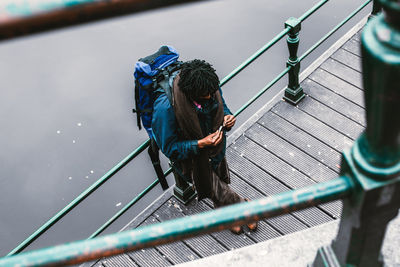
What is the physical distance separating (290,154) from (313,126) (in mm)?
410

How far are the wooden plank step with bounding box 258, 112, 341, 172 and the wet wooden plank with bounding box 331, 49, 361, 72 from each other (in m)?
1.05

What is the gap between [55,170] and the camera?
8047 millimetres

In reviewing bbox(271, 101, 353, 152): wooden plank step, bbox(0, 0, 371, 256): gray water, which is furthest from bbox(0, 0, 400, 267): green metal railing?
bbox(0, 0, 371, 256): gray water

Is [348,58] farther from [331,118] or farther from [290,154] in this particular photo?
[290,154]

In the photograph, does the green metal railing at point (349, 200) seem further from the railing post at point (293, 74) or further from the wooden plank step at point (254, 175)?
the railing post at point (293, 74)

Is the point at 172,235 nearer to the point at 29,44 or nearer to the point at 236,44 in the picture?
the point at 236,44

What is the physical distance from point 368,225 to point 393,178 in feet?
0.72

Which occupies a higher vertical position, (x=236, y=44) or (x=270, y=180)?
(x=270, y=180)

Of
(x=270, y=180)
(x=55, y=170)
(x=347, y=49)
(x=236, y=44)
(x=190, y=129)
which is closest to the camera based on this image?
(x=190, y=129)

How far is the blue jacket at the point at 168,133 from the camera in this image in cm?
322

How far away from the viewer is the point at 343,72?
5148 mm

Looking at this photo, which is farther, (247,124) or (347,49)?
(347,49)

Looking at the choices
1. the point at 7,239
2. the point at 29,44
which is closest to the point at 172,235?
the point at 7,239

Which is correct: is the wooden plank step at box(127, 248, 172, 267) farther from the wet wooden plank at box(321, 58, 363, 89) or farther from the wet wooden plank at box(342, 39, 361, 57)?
the wet wooden plank at box(342, 39, 361, 57)
